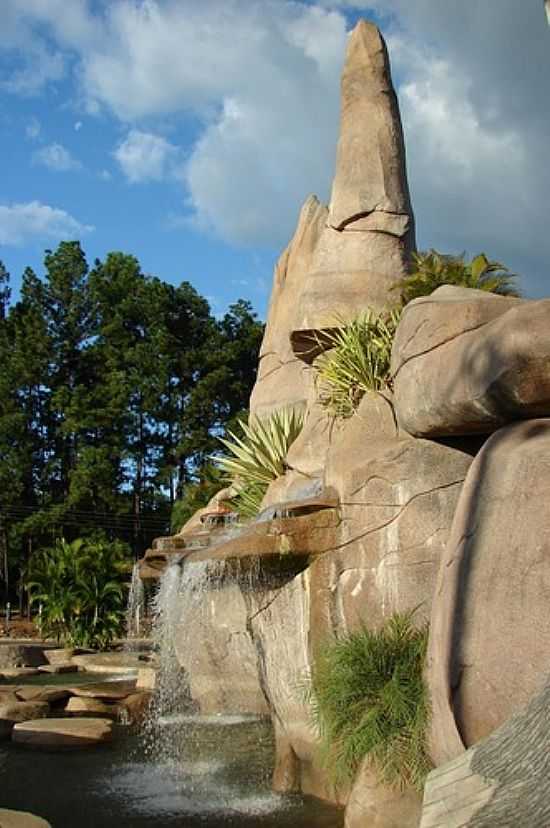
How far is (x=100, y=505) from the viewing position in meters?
41.3

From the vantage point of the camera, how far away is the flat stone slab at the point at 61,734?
443 inches

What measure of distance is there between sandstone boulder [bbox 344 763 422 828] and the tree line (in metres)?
34.0

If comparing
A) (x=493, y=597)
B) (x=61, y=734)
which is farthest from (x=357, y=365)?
(x=61, y=734)

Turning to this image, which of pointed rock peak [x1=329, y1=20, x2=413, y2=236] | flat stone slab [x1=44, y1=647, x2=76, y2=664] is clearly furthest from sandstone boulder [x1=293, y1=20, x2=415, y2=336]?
flat stone slab [x1=44, y1=647, x2=76, y2=664]

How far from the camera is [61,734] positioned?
11.4 meters

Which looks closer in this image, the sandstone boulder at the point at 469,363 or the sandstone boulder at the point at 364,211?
the sandstone boulder at the point at 469,363

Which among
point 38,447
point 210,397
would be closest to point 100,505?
point 38,447

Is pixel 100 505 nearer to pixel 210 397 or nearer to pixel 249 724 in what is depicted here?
Answer: pixel 210 397

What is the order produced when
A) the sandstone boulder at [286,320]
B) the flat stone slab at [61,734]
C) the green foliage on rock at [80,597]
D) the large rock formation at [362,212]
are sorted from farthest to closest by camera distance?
the green foliage on rock at [80,597] < the sandstone boulder at [286,320] < the large rock formation at [362,212] < the flat stone slab at [61,734]

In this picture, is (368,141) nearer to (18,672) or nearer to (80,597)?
(18,672)

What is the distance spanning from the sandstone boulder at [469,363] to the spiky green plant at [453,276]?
107 inches

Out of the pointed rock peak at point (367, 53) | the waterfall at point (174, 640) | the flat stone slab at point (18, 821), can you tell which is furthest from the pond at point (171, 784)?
the pointed rock peak at point (367, 53)

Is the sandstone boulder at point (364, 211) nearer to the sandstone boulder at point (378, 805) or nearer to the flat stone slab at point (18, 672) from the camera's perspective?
the sandstone boulder at point (378, 805)

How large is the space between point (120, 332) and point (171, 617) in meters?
34.6
